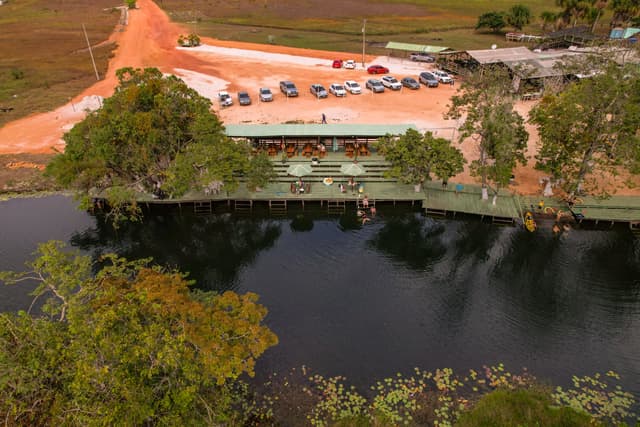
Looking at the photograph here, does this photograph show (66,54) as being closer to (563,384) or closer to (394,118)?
(394,118)

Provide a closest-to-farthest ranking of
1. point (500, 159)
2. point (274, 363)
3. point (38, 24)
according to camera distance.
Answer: point (274, 363), point (500, 159), point (38, 24)

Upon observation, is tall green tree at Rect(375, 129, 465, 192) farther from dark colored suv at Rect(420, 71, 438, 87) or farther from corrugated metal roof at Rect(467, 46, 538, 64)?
corrugated metal roof at Rect(467, 46, 538, 64)

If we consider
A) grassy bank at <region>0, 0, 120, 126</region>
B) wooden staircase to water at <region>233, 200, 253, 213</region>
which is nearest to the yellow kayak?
wooden staircase to water at <region>233, 200, 253, 213</region>

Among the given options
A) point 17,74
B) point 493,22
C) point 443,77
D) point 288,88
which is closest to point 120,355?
point 288,88

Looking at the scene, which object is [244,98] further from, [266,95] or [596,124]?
[596,124]

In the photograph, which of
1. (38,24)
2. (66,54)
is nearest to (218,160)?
(66,54)

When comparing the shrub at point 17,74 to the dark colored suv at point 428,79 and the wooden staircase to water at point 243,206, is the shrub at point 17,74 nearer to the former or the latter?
the wooden staircase to water at point 243,206
